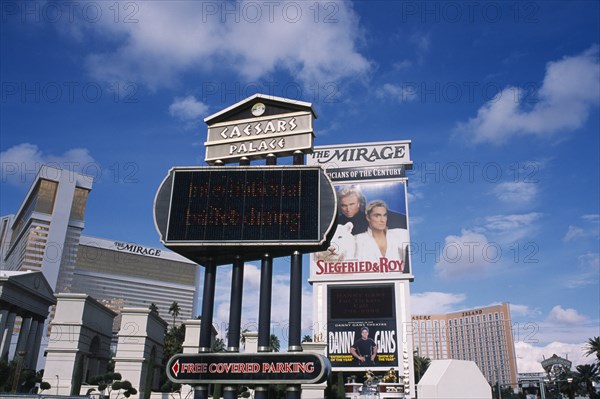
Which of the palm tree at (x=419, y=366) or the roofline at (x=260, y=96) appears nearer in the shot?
the roofline at (x=260, y=96)

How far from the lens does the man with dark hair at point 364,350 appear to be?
64500mm

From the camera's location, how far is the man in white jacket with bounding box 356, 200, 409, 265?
2726 inches

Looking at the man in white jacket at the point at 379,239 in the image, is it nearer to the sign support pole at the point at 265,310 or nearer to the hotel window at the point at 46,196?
the sign support pole at the point at 265,310

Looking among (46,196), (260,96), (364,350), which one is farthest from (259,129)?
(46,196)

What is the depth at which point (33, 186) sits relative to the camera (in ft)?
616

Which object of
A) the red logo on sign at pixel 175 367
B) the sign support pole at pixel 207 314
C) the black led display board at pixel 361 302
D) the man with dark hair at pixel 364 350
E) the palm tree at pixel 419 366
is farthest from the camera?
the palm tree at pixel 419 366

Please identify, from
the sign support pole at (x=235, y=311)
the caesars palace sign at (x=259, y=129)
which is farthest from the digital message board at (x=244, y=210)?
the caesars palace sign at (x=259, y=129)

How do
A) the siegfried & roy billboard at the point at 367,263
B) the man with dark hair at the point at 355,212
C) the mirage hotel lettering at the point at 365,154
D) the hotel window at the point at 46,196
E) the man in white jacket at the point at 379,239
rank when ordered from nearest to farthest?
the siegfried & roy billboard at the point at 367,263 → the man in white jacket at the point at 379,239 → the man with dark hair at the point at 355,212 → the mirage hotel lettering at the point at 365,154 → the hotel window at the point at 46,196

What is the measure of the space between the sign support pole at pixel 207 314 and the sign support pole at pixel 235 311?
139 centimetres

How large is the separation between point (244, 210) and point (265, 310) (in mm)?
6834

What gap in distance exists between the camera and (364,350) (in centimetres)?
6488

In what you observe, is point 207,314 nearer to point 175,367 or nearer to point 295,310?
point 175,367

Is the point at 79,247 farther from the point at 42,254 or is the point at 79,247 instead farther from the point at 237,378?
the point at 237,378

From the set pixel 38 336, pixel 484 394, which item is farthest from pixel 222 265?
pixel 38 336
